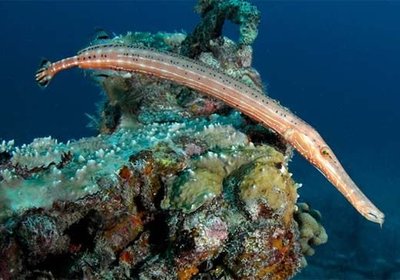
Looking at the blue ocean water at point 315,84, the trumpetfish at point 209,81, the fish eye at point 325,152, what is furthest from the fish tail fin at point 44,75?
the fish eye at point 325,152

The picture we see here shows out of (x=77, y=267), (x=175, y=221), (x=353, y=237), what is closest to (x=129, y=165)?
(x=175, y=221)

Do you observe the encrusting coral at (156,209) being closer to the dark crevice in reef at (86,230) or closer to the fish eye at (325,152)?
the dark crevice in reef at (86,230)

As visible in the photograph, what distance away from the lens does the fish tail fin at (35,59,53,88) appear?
18.0ft

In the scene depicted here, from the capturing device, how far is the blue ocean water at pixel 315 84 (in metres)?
16.2

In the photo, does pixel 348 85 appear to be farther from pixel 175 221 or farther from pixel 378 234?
pixel 175 221

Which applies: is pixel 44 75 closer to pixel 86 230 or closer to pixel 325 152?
pixel 86 230

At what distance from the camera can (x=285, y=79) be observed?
337ft

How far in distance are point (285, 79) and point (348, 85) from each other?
19501 millimetres

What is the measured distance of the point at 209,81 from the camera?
212 inches

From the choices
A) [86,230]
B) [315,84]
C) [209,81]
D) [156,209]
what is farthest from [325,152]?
[315,84]

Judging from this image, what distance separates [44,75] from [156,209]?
7.51ft

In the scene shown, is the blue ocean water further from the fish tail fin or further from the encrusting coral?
the encrusting coral

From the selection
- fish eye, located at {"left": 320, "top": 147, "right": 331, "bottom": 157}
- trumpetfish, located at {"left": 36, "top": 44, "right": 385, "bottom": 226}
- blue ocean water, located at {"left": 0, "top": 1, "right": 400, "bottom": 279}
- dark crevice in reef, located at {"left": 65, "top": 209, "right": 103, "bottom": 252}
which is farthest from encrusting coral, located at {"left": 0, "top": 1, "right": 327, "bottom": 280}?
blue ocean water, located at {"left": 0, "top": 1, "right": 400, "bottom": 279}

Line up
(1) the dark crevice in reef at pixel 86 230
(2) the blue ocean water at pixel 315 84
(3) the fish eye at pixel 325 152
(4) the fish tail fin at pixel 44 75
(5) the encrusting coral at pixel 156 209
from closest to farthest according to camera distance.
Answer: (5) the encrusting coral at pixel 156 209, (1) the dark crevice in reef at pixel 86 230, (3) the fish eye at pixel 325 152, (4) the fish tail fin at pixel 44 75, (2) the blue ocean water at pixel 315 84
